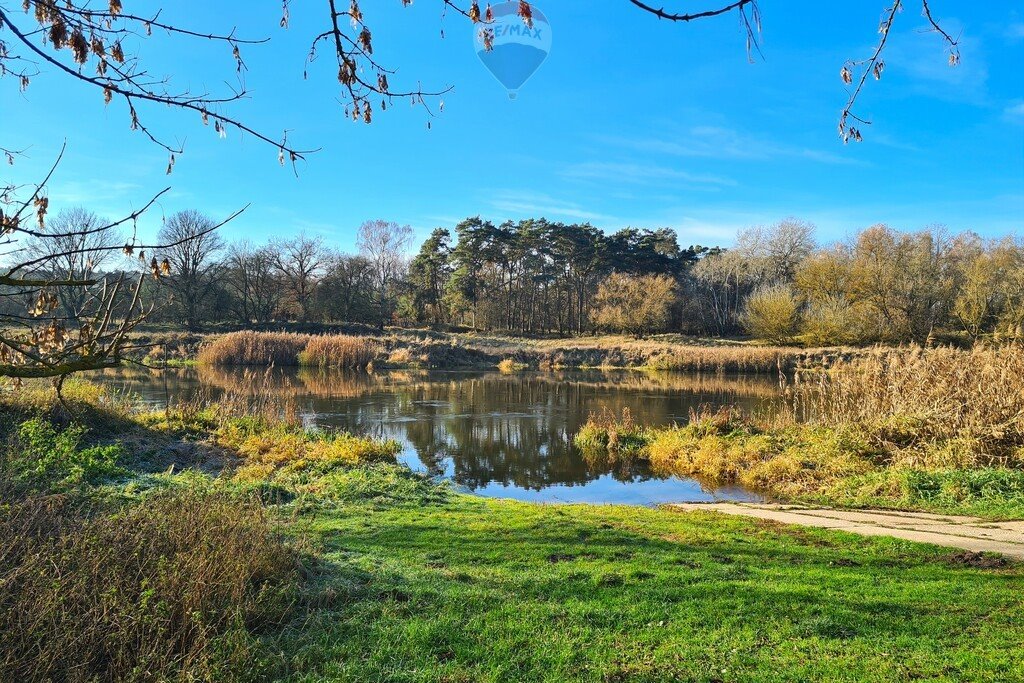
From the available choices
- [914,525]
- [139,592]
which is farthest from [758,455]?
[139,592]

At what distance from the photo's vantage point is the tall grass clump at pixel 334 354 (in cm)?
3797

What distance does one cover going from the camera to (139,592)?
378cm

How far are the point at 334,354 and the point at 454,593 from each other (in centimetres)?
3516

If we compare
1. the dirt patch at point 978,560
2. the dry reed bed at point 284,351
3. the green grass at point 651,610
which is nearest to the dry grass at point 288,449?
the green grass at point 651,610

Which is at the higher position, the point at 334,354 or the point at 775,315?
the point at 775,315

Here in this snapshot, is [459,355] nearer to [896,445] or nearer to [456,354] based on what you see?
[456,354]

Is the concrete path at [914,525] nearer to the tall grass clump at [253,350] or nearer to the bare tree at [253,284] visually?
the tall grass clump at [253,350]

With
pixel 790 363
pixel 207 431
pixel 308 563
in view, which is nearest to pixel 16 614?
pixel 308 563

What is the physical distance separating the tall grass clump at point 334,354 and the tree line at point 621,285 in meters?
12.6

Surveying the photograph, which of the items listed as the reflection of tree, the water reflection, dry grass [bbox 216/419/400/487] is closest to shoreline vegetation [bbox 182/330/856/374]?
the reflection of tree

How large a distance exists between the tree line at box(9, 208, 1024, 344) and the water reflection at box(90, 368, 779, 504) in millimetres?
18402

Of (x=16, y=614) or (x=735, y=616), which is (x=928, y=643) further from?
(x=16, y=614)

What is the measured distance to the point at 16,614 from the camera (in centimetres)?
333

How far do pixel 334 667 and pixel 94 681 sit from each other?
3.73ft
